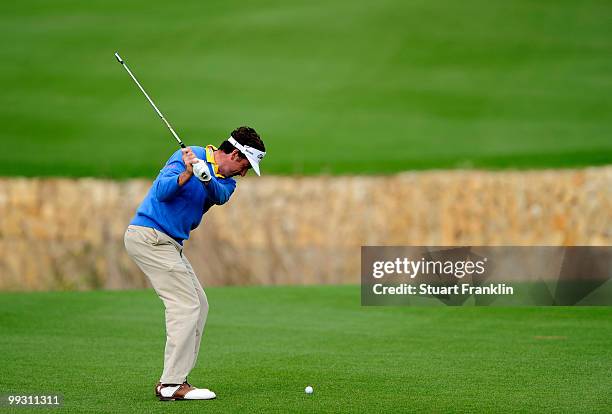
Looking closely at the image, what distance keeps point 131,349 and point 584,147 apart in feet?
32.7

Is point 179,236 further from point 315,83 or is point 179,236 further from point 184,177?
point 315,83

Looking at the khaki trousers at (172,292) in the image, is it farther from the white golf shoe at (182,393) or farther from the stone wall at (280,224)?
the stone wall at (280,224)

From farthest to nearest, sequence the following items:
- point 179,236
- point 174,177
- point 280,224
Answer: point 280,224 < point 179,236 < point 174,177

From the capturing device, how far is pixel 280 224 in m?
18.6

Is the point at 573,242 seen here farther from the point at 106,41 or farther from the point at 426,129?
the point at 106,41

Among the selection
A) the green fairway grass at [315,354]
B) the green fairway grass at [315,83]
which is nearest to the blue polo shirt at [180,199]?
the green fairway grass at [315,354]

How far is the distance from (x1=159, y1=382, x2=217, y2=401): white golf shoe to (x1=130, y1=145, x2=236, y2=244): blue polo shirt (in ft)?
3.73

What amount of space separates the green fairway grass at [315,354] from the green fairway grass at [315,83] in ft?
13.6

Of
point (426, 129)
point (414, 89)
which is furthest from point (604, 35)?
point (426, 129)

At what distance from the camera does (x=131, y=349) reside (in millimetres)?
11789

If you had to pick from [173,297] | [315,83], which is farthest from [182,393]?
[315,83]

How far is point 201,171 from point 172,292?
1033 millimetres

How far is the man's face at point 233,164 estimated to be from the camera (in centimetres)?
888

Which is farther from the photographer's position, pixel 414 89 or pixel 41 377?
pixel 414 89
